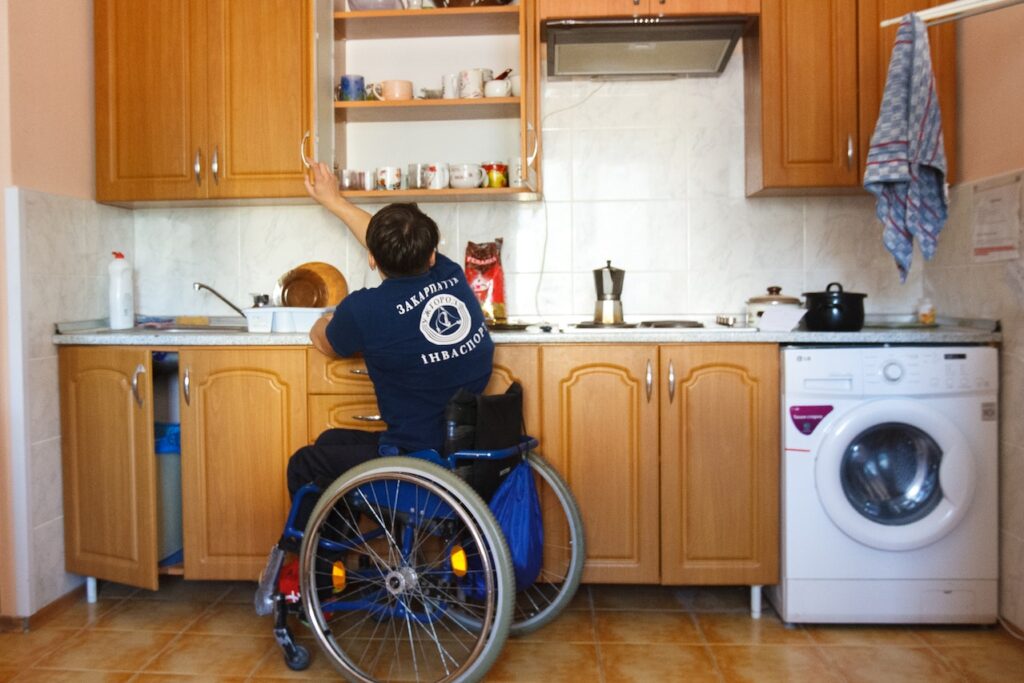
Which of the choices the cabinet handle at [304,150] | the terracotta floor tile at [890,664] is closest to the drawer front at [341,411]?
the cabinet handle at [304,150]

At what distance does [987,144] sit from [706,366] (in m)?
1.03

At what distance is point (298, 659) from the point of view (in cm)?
204

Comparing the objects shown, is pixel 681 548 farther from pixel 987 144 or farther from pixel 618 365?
pixel 987 144

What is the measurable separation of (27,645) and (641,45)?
2476 mm

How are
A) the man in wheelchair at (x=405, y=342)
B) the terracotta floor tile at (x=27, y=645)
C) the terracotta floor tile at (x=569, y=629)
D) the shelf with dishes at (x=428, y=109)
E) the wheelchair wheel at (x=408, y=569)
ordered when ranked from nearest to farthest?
the wheelchair wheel at (x=408, y=569)
the man in wheelchair at (x=405, y=342)
the terracotta floor tile at (x=27, y=645)
the terracotta floor tile at (x=569, y=629)
the shelf with dishes at (x=428, y=109)

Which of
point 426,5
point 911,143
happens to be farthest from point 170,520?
point 911,143

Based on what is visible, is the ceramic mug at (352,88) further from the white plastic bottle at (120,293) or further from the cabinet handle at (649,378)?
the cabinet handle at (649,378)

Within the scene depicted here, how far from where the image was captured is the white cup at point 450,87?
9.03ft

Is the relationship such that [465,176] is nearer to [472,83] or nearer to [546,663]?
[472,83]

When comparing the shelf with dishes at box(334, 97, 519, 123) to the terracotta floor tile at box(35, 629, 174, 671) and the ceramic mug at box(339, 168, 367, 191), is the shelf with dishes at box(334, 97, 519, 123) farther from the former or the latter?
the terracotta floor tile at box(35, 629, 174, 671)

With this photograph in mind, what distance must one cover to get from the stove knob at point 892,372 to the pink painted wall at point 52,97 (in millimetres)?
2456

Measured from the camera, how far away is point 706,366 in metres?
2.33

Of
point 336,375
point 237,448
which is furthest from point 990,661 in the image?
point 237,448

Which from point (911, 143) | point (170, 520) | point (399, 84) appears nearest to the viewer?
point (911, 143)
